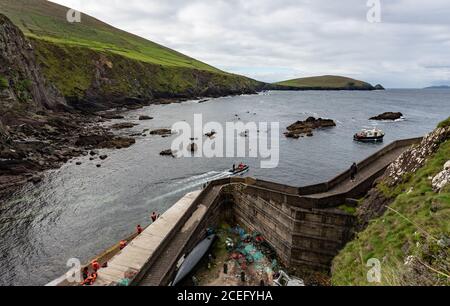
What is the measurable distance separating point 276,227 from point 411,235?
1409 cm

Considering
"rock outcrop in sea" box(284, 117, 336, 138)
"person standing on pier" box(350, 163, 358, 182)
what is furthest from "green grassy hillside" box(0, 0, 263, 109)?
"person standing on pier" box(350, 163, 358, 182)

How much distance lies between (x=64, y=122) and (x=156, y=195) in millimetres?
49350

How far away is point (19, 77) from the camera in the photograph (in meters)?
76.4

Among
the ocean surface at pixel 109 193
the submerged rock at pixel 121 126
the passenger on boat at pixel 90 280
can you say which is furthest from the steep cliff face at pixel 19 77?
the passenger on boat at pixel 90 280

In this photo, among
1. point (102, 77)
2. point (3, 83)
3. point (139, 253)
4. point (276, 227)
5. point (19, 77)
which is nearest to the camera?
point (139, 253)

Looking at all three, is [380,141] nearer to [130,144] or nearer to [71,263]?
[130,144]

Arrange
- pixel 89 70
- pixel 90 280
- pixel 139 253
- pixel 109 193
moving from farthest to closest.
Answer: pixel 89 70 → pixel 109 193 → pixel 139 253 → pixel 90 280

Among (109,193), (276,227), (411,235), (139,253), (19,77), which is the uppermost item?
(19,77)

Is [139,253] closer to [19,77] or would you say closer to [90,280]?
[90,280]

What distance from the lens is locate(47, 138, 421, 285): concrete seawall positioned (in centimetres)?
2280

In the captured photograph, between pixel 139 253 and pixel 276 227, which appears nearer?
pixel 139 253

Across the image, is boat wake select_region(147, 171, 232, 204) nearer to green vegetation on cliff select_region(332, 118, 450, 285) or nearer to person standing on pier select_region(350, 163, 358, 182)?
person standing on pier select_region(350, 163, 358, 182)

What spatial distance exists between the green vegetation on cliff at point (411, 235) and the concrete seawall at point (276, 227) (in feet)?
10.7

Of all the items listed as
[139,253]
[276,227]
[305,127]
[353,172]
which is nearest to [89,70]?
[305,127]
